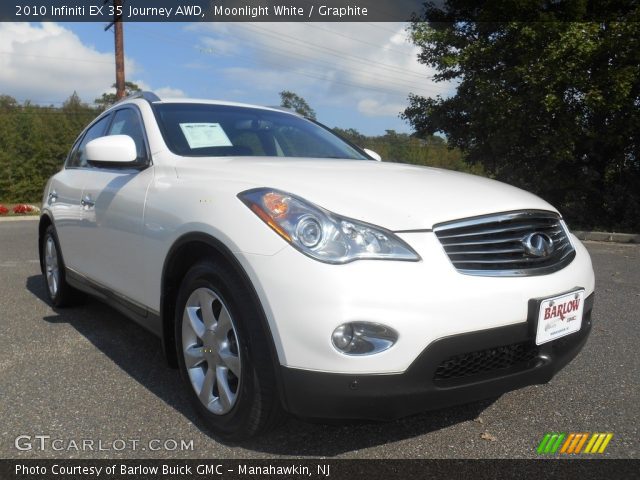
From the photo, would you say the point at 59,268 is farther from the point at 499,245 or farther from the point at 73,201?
the point at 499,245

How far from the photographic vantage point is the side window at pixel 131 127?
3062 millimetres

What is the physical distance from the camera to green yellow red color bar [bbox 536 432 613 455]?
7.59ft

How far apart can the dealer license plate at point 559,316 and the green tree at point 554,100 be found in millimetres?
10366

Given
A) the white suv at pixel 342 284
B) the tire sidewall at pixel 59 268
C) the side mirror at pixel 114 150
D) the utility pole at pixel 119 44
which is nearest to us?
the white suv at pixel 342 284

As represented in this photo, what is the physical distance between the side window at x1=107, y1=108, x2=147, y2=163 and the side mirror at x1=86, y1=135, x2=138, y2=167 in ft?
0.36

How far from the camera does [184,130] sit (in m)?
3.11

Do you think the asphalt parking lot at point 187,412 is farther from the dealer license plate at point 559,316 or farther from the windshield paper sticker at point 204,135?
the windshield paper sticker at point 204,135

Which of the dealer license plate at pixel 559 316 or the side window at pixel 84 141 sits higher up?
the side window at pixel 84 141

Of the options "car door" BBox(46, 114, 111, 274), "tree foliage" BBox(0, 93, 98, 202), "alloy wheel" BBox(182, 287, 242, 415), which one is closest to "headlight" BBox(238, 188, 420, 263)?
"alloy wheel" BBox(182, 287, 242, 415)

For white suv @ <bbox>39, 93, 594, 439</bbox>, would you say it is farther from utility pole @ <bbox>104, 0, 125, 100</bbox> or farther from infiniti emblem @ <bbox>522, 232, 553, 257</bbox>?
utility pole @ <bbox>104, 0, 125, 100</bbox>

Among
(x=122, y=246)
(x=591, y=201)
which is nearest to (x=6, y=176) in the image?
(x=591, y=201)

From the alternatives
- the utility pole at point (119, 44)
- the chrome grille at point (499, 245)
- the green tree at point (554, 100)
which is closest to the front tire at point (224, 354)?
the chrome grille at point (499, 245)

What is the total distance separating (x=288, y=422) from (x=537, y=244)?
1338mm

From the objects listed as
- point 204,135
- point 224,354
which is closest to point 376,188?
point 224,354
